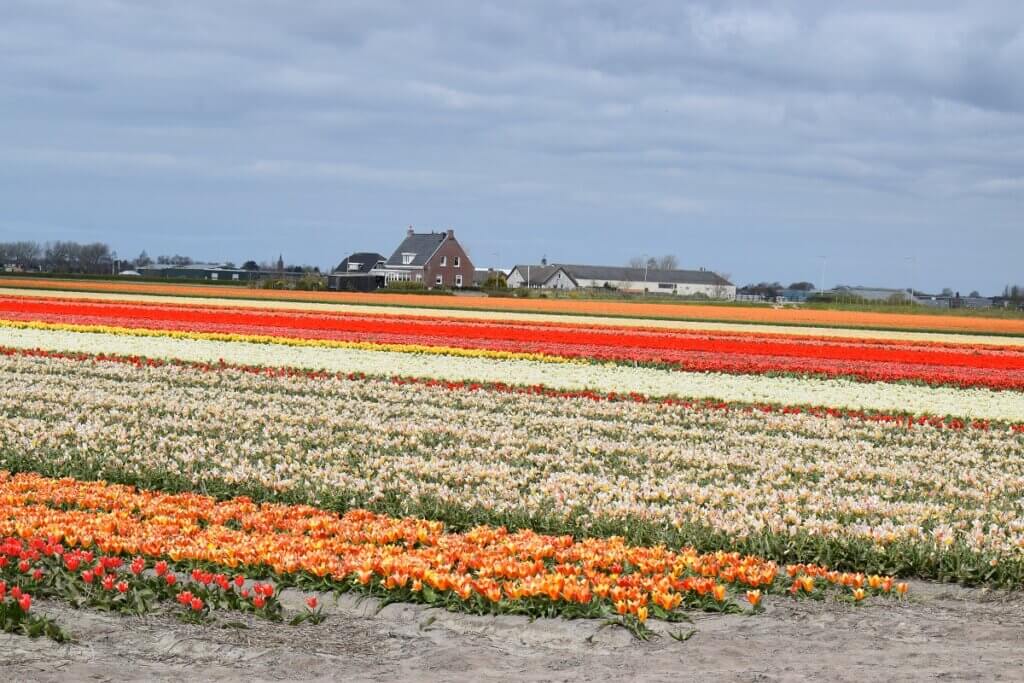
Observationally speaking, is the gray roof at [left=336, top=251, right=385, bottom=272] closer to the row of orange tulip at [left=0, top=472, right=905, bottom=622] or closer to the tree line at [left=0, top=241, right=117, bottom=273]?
the tree line at [left=0, top=241, right=117, bottom=273]

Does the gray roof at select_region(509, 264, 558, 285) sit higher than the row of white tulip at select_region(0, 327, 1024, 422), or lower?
higher

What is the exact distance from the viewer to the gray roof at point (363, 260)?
161562mm

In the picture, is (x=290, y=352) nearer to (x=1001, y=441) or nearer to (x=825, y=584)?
(x=1001, y=441)

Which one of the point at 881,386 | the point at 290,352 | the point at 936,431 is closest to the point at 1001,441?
the point at 936,431

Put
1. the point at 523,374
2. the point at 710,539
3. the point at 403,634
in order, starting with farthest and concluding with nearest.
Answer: the point at 523,374, the point at 710,539, the point at 403,634

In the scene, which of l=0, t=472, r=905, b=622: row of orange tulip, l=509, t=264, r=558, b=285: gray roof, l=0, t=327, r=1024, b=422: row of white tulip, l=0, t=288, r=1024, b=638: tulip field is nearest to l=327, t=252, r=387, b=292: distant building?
l=509, t=264, r=558, b=285: gray roof

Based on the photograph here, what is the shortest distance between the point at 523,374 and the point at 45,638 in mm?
20215

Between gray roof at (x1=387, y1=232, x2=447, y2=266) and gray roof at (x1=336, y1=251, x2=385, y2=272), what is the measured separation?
1621cm

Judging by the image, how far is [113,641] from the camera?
26.2ft

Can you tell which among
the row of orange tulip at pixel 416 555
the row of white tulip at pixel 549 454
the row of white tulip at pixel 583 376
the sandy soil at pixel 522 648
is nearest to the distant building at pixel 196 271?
the row of white tulip at pixel 583 376

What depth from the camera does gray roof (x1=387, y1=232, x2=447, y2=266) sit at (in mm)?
141250

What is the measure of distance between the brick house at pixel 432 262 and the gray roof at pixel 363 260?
54.0 feet

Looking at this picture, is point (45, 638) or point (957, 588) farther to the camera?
point (957, 588)

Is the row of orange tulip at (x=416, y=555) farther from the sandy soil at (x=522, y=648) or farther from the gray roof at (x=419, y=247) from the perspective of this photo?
the gray roof at (x=419, y=247)
